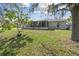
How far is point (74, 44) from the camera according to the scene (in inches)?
145

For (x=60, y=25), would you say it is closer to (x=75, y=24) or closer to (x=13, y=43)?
(x=75, y=24)

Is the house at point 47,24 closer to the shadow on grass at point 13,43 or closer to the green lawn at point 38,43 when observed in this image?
the green lawn at point 38,43

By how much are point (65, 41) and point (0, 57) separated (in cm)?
106

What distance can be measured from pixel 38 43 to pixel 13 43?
40 centimetres

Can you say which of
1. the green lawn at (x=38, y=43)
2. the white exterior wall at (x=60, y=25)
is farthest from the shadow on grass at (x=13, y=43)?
the white exterior wall at (x=60, y=25)

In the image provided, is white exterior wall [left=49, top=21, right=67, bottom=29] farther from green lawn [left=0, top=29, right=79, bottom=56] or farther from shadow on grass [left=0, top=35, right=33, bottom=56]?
shadow on grass [left=0, top=35, right=33, bottom=56]

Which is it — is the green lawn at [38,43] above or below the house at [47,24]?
below

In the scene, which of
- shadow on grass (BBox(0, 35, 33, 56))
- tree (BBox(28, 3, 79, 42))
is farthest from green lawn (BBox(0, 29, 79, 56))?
tree (BBox(28, 3, 79, 42))

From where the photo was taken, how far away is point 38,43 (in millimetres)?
3650

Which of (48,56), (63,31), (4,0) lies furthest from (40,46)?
(4,0)

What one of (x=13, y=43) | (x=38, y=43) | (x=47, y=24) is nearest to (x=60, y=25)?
(x=47, y=24)

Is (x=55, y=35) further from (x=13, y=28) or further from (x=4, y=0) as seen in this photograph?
(x=4, y=0)

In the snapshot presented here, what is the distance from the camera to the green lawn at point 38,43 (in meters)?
3.61

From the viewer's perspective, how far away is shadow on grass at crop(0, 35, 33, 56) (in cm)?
361
